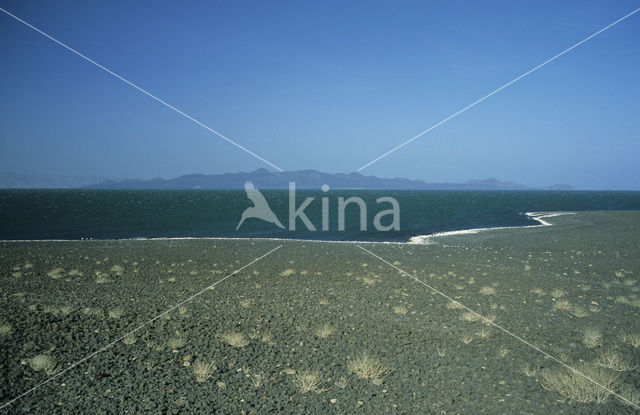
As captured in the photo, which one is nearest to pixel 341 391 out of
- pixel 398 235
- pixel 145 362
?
pixel 145 362

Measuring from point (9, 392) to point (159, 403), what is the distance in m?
3.03

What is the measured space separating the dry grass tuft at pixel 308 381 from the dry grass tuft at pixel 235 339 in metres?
2.22

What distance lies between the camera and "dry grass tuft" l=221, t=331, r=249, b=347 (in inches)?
383

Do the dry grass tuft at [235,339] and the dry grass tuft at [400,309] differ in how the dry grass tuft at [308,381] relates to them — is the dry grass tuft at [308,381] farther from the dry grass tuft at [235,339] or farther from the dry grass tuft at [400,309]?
the dry grass tuft at [400,309]

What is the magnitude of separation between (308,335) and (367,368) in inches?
103

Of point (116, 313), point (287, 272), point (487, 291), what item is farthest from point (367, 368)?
point (287, 272)

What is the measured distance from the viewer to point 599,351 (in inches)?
373

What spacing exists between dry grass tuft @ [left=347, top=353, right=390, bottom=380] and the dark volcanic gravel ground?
0.12 metres

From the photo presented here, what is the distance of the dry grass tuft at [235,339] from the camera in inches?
383

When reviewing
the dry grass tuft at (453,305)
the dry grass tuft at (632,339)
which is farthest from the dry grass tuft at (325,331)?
the dry grass tuft at (632,339)

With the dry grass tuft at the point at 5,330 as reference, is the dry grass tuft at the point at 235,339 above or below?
below

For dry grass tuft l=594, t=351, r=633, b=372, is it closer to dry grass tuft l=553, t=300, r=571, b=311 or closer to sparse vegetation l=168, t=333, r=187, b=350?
dry grass tuft l=553, t=300, r=571, b=311

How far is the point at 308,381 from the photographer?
7789 mm

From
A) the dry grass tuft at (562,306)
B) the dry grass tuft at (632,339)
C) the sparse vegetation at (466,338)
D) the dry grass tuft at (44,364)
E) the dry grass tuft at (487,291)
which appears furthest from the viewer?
the dry grass tuft at (487,291)
